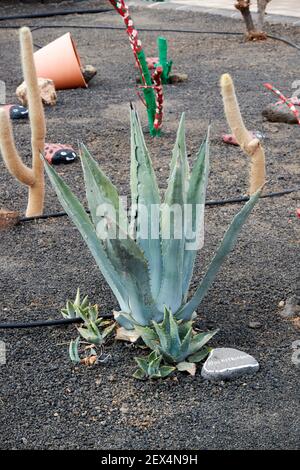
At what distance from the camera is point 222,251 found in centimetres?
283

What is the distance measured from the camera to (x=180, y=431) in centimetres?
254

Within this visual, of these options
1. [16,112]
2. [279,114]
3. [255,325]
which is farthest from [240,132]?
[16,112]

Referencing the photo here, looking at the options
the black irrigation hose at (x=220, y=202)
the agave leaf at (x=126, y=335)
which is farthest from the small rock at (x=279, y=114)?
the agave leaf at (x=126, y=335)

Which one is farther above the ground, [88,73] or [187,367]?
[187,367]

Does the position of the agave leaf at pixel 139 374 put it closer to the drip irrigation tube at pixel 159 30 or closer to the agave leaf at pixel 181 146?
the agave leaf at pixel 181 146

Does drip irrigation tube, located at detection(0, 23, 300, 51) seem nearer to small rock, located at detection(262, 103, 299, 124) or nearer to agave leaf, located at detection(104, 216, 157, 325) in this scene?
small rock, located at detection(262, 103, 299, 124)

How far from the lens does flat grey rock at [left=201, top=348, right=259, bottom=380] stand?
Result: 2.75m

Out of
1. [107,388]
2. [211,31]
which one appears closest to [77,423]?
[107,388]

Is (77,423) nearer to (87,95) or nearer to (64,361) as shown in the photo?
(64,361)

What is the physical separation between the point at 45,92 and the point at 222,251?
349 centimetres

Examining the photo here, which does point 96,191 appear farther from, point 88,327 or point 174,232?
point 88,327

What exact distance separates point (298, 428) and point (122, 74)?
16.1ft

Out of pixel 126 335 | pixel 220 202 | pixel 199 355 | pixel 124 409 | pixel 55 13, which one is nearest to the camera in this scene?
pixel 124 409

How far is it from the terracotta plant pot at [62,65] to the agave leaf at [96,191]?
3.73 meters
